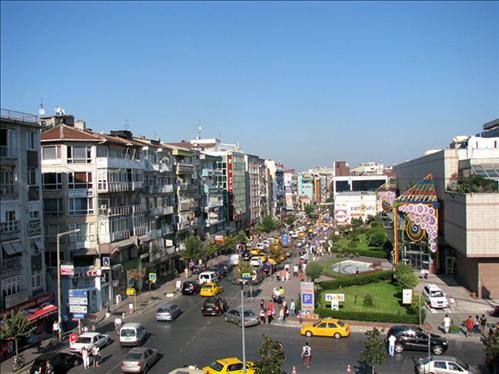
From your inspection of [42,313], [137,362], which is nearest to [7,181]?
[42,313]

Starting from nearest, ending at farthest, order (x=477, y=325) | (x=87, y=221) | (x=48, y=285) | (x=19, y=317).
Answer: (x=19, y=317) < (x=477, y=325) < (x=48, y=285) < (x=87, y=221)

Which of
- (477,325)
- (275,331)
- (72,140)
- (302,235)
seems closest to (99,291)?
(72,140)

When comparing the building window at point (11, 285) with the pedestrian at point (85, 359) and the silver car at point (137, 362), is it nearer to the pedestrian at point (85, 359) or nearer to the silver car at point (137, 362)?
the pedestrian at point (85, 359)

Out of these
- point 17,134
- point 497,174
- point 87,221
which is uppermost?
point 17,134

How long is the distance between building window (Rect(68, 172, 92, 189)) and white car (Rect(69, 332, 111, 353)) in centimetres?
1612

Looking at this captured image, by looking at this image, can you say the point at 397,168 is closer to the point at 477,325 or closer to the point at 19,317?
the point at 477,325

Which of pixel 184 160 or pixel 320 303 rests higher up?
pixel 184 160

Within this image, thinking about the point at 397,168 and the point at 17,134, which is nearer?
the point at 17,134

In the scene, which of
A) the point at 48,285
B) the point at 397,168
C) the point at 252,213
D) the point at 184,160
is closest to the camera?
the point at 48,285

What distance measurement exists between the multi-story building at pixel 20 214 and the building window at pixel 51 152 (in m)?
6.48

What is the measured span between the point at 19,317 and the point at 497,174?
39873 millimetres

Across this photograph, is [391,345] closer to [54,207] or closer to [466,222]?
[466,222]

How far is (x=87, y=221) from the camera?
46.0 m

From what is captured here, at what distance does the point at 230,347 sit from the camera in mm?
32750
